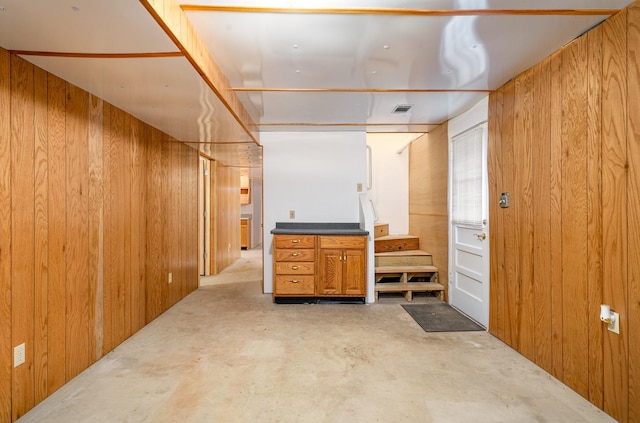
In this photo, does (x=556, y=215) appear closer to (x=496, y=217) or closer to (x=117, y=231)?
(x=496, y=217)

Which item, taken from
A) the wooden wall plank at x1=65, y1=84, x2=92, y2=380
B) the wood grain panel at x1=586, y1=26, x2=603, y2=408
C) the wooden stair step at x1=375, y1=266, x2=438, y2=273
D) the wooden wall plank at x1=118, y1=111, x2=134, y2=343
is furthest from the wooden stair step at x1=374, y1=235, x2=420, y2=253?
the wooden wall plank at x1=65, y1=84, x2=92, y2=380

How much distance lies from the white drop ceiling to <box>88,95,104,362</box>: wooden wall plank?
199 millimetres

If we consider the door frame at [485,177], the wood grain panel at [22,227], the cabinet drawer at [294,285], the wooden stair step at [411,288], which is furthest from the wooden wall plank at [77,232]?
the door frame at [485,177]

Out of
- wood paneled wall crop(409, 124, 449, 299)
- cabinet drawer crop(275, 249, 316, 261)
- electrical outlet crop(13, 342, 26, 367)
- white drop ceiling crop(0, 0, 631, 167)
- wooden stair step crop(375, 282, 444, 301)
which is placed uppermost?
white drop ceiling crop(0, 0, 631, 167)

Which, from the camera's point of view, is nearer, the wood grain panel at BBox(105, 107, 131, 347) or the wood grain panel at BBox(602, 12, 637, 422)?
the wood grain panel at BBox(602, 12, 637, 422)

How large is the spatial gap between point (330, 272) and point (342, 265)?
0.53 ft

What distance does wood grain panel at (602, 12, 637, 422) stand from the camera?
61.8 inches

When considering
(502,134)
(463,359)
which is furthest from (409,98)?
(463,359)

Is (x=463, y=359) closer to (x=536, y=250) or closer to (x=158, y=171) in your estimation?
(x=536, y=250)

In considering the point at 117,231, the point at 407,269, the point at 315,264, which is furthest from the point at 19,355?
the point at 407,269

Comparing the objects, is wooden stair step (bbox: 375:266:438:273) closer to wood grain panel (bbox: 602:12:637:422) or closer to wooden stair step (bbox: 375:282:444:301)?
wooden stair step (bbox: 375:282:444:301)

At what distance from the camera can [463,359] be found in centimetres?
228

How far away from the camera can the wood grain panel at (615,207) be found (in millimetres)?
1570

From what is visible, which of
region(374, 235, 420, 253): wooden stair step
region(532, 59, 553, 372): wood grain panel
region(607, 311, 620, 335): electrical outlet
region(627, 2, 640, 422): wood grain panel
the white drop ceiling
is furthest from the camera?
region(374, 235, 420, 253): wooden stair step
